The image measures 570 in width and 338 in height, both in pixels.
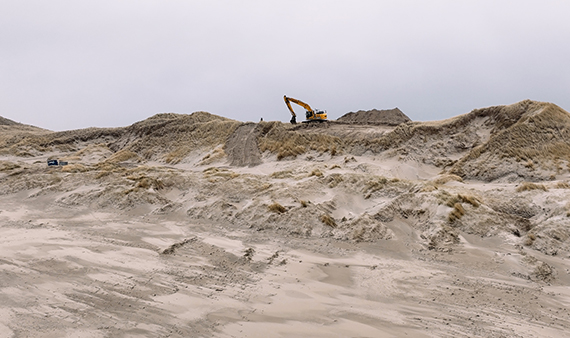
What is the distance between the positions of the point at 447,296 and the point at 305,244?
3.68 metres

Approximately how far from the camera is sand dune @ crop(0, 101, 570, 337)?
5250mm

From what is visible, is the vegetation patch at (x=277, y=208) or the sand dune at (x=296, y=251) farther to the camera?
the vegetation patch at (x=277, y=208)

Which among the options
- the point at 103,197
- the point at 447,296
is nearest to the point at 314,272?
the point at 447,296

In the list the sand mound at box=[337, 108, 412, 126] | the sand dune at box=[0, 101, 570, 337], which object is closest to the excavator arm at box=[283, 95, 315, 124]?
the sand mound at box=[337, 108, 412, 126]

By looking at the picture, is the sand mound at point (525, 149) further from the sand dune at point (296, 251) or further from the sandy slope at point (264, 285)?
the sandy slope at point (264, 285)

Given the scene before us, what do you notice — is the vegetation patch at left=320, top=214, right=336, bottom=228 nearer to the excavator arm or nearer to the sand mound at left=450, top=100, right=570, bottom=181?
the sand mound at left=450, top=100, right=570, bottom=181

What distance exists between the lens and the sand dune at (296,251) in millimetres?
5250

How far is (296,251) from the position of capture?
8648 millimetres

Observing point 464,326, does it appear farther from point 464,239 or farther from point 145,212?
point 145,212

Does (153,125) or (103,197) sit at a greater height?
(153,125)

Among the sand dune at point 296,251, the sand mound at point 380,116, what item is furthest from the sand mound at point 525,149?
the sand mound at point 380,116

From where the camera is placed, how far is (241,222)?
1102cm

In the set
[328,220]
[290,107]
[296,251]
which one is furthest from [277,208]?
[290,107]

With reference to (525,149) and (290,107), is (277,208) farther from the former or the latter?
(290,107)
